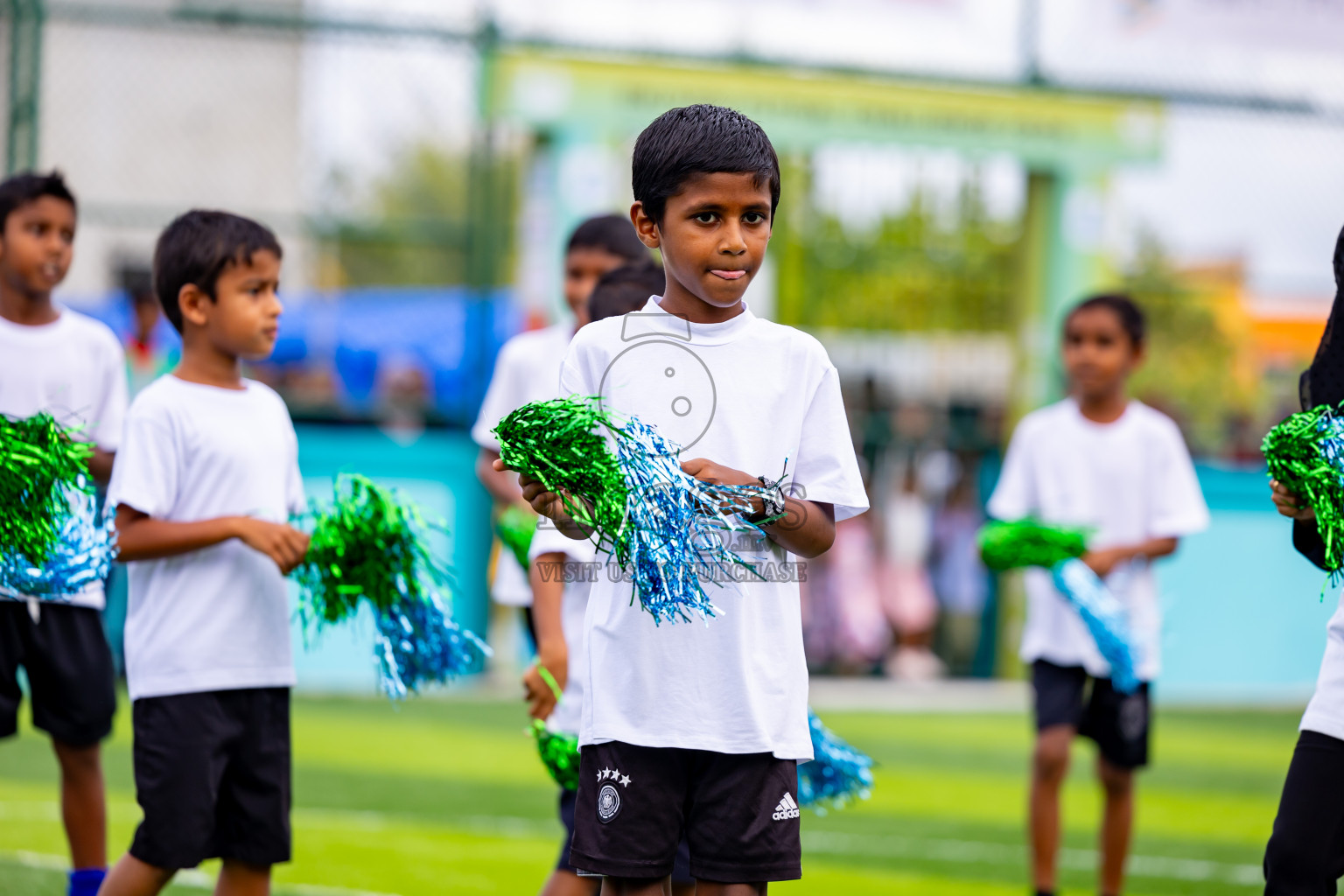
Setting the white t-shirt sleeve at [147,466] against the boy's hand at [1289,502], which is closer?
the boy's hand at [1289,502]

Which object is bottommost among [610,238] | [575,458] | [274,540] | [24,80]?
[274,540]

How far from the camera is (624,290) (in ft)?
13.0

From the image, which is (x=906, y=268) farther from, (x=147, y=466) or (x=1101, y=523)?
(x=147, y=466)

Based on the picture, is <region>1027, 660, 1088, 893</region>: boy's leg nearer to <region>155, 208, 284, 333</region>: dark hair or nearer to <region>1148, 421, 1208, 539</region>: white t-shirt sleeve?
<region>1148, 421, 1208, 539</region>: white t-shirt sleeve

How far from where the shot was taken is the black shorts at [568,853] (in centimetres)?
357

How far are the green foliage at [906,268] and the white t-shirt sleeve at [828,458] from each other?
9667mm

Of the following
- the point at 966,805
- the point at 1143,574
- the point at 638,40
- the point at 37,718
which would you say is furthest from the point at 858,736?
the point at 37,718

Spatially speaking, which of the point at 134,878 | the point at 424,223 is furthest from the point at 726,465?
the point at 424,223

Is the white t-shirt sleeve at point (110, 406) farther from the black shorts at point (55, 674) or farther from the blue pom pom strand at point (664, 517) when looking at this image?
the blue pom pom strand at point (664, 517)

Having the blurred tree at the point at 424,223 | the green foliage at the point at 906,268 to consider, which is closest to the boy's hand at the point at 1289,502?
the blurred tree at the point at 424,223

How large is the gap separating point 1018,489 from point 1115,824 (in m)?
1.21

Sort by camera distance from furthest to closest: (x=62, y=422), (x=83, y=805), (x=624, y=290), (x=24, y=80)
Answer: (x=24, y=80)
(x=83, y=805)
(x=62, y=422)
(x=624, y=290)

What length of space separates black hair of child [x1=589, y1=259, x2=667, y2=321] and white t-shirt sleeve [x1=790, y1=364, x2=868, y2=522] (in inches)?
37.6

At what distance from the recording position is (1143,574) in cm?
543
